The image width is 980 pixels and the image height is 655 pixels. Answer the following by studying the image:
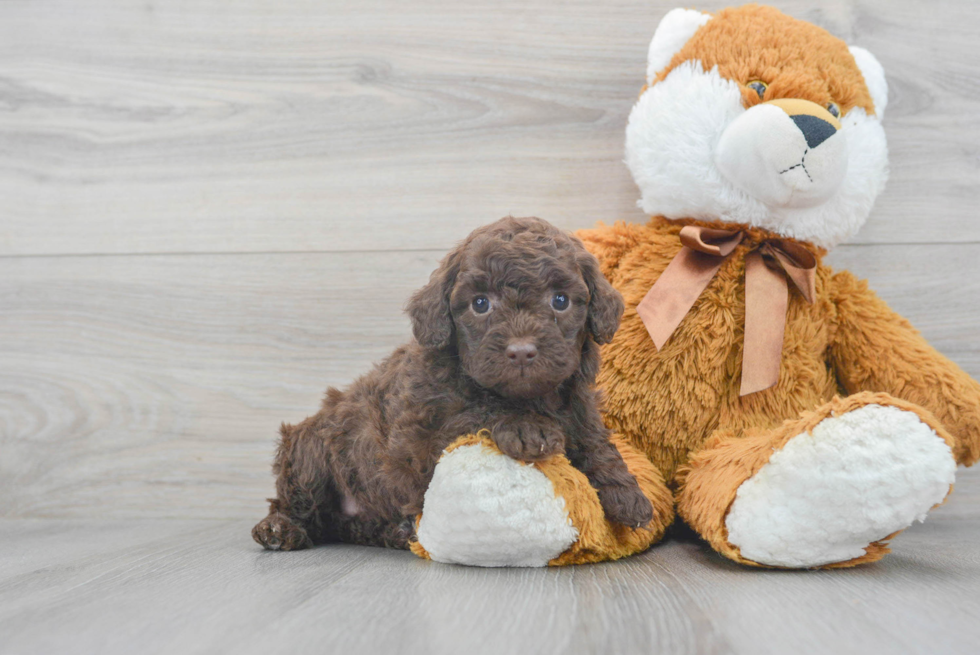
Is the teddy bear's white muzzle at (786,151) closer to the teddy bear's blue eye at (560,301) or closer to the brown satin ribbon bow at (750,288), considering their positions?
the brown satin ribbon bow at (750,288)

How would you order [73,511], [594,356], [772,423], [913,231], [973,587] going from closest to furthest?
[973,587]
[594,356]
[772,423]
[913,231]
[73,511]

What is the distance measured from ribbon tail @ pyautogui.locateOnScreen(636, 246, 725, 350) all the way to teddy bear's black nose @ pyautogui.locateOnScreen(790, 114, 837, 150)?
0.24 metres

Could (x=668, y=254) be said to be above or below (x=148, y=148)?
below

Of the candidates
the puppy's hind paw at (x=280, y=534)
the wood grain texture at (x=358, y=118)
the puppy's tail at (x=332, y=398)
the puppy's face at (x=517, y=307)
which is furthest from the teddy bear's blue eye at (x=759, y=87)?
the puppy's hind paw at (x=280, y=534)

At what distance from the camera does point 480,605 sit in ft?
2.77

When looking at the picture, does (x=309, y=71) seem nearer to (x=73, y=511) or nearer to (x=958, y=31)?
(x=73, y=511)

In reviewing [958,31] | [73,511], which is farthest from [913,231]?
[73,511]

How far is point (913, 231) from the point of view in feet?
5.14

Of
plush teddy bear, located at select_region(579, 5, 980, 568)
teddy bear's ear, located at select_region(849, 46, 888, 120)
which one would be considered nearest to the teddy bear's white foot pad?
plush teddy bear, located at select_region(579, 5, 980, 568)

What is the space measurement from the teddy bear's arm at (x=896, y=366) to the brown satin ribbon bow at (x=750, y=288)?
0.30ft

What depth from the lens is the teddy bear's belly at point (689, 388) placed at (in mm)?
1254

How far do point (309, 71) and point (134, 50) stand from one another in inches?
16.2

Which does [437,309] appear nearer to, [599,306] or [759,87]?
[599,306]

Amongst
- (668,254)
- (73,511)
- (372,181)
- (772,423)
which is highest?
(372,181)
